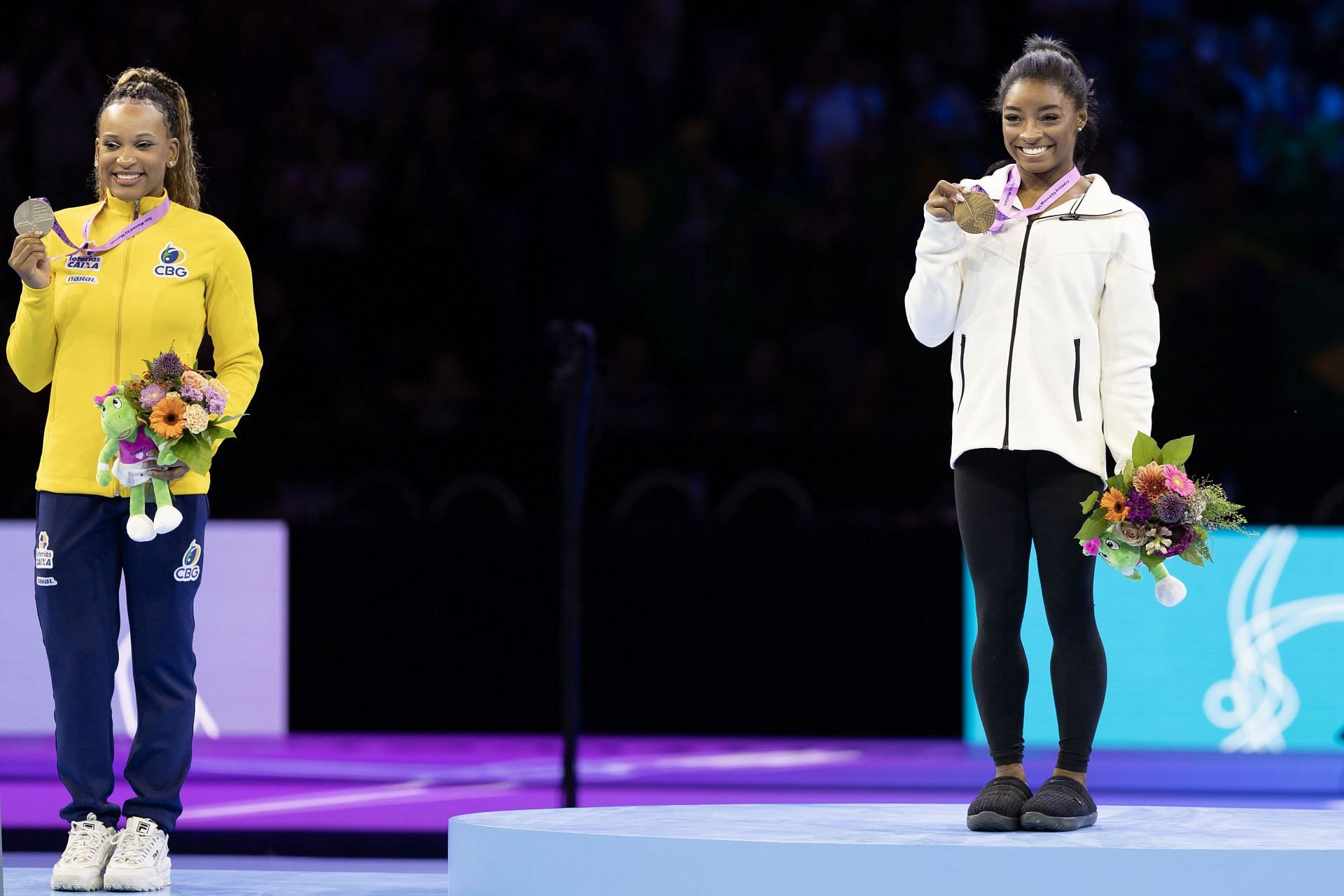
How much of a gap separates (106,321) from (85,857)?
3.83ft

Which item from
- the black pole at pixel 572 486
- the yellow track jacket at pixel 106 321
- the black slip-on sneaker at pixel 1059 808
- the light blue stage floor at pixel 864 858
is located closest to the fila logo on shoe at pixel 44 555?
the yellow track jacket at pixel 106 321

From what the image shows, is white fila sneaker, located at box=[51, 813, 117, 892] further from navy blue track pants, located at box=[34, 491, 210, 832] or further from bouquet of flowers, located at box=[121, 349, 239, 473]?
bouquet of flowers, located at box=[121, 349, 239, 473]

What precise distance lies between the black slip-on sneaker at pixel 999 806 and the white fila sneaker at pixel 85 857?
6.08 ft

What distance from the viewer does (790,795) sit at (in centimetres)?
558

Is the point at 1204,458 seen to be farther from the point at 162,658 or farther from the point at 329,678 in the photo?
the point at 162,658

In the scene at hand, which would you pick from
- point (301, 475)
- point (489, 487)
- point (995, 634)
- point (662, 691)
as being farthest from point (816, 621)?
point (995, 634)

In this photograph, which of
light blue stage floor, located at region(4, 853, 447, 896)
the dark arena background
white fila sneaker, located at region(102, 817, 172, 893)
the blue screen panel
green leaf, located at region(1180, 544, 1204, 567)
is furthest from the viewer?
the dark arena background

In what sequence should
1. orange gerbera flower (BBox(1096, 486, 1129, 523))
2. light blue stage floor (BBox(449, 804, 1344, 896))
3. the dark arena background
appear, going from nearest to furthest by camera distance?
light blue stage floor (BBox(449, 804, 1344, 896)) < orange gerbera flower (BBox(1096, 486, 1129, 523)) < the dark arena background

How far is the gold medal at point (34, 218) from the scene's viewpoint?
3.62m

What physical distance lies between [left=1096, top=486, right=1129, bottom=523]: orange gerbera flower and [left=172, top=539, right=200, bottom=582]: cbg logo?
1.96 metres

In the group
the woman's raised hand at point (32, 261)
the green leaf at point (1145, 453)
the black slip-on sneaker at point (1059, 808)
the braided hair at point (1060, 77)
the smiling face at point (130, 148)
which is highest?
the braided hair at point (1060, 77)

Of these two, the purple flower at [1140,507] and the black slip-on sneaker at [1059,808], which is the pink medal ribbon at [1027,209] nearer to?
the purple flower at [1140,507]

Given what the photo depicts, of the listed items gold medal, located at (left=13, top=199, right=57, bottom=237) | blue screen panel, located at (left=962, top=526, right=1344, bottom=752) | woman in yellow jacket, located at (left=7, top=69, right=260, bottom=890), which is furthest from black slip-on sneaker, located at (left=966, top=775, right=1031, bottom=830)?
blue screen panel, located at (left=962, top=526, right=1344, bottom=752)

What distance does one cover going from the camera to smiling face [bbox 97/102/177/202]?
3.73 m
